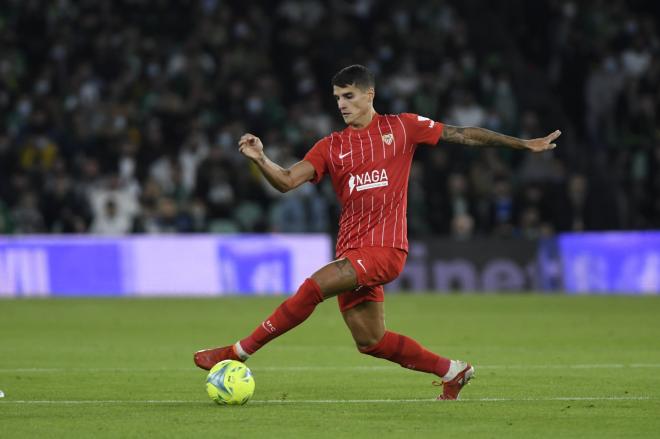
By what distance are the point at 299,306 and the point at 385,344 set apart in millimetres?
696

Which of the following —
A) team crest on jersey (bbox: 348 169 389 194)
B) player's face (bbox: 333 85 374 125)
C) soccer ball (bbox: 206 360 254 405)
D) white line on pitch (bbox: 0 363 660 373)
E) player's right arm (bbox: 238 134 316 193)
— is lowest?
white line on pitch (bbox: 0 363 660 373)

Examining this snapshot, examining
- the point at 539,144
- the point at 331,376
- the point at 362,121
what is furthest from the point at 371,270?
the point at 331,376

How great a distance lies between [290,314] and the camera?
8.71m

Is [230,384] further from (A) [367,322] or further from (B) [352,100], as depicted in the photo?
(B) [352,100]

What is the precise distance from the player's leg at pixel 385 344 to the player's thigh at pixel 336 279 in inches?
10.8

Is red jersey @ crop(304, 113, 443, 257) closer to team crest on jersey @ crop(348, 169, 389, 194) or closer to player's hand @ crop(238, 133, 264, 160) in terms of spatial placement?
team crest on jersey @ crop(348, 169, 389, 194)

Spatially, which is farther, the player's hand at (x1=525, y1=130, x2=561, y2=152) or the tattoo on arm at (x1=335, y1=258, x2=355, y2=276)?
the player's hand at (x1=525, y1=130, x2=561, y2=152)

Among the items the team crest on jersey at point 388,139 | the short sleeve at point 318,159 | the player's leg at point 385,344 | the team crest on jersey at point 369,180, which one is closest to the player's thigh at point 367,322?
the player's leg at point 385,344

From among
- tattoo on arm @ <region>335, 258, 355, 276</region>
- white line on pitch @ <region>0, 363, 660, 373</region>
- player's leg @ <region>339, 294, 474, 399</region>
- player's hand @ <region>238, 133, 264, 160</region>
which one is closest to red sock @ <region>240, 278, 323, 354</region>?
tattoo on arm @ <region>335, 258, 355, 276</region>

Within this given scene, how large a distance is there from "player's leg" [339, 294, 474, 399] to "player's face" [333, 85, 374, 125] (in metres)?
1.21

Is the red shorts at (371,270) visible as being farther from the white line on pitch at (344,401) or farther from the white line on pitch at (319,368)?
the white line on pitch at (319,368)

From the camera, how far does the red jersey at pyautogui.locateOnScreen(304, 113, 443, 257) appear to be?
29.1 feet

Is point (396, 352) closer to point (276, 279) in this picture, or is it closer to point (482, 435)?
point (482, 435)

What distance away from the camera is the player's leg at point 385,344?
8.93 meters
